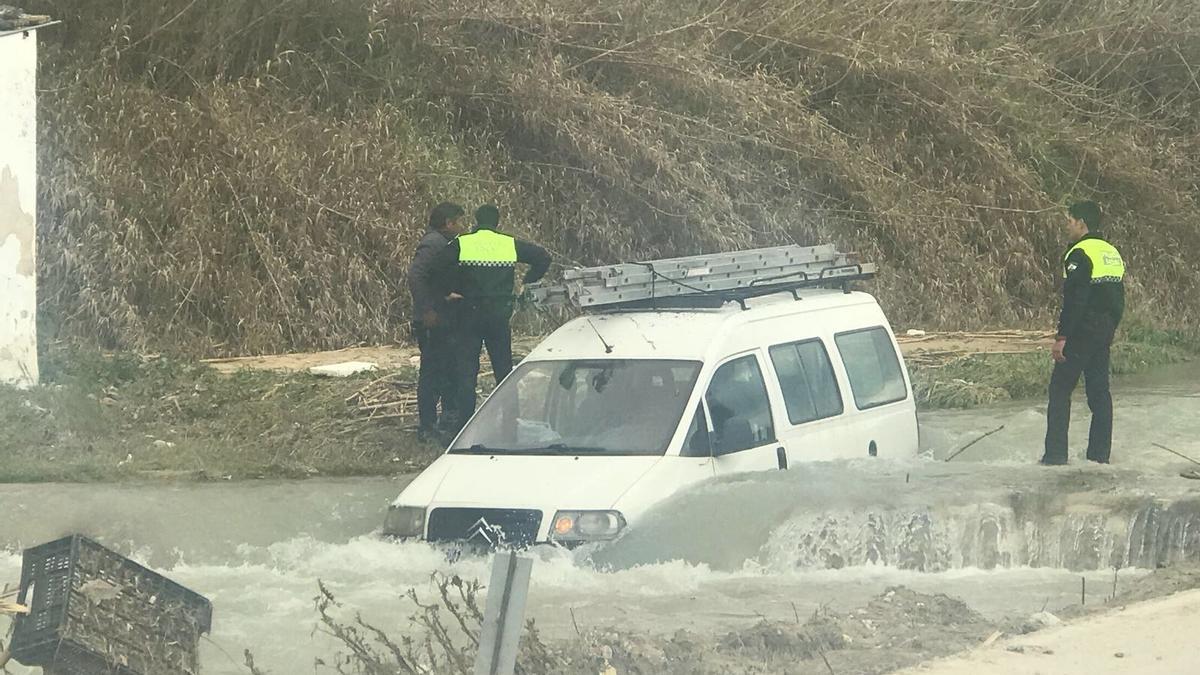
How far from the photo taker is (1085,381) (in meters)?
11.9

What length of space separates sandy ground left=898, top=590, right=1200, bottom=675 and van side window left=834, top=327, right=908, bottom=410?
3.35 m

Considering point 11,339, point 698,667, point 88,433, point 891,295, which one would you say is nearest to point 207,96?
point 11,339

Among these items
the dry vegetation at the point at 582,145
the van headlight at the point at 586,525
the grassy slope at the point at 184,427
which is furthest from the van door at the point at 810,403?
the dry vegetation at the point at 582,145

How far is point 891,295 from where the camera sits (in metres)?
21.4

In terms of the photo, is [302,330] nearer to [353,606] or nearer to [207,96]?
[207,96]

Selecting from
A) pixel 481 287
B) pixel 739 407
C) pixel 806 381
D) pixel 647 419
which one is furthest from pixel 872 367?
pixel 481 287

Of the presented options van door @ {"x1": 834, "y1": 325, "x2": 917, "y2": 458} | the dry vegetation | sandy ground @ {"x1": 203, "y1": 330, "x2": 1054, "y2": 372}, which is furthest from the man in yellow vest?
the dry vegetation

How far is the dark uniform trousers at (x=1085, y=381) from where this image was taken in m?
11.8

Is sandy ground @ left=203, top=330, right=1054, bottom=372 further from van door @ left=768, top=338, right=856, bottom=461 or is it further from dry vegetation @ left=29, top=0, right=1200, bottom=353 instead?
van door @ left=768, top=338, right=856, bottom=461

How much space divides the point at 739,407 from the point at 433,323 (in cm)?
378

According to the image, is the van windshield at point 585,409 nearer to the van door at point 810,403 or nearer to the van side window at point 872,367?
the van door at point 810,403

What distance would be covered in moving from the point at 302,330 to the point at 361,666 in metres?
11.1

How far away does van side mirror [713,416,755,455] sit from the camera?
9198 millimetres

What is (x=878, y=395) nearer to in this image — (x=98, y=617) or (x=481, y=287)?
(x=481, y=287)
